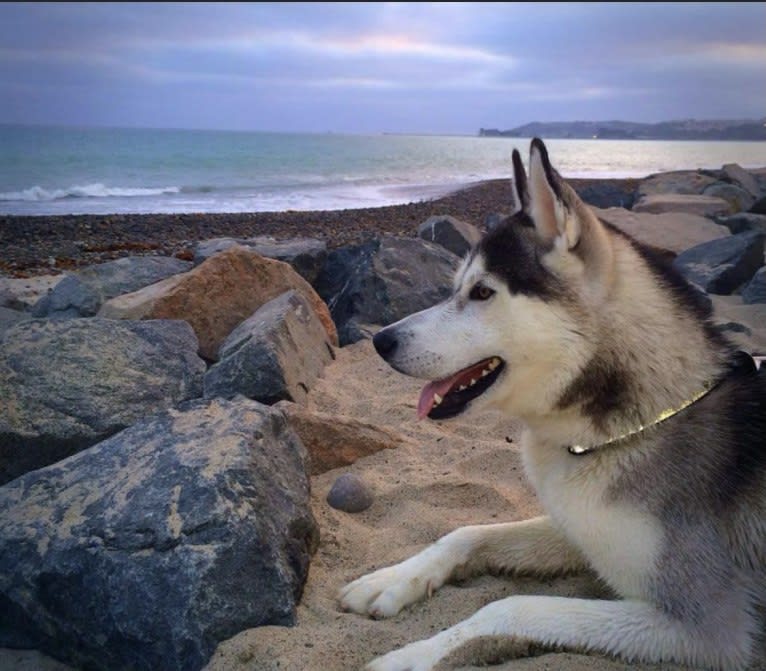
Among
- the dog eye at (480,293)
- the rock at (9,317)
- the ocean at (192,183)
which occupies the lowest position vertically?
the ocean at (192,183)

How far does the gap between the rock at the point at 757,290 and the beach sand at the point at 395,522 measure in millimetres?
1177

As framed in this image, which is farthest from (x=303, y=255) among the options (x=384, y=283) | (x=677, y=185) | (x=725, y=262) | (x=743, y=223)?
(x=677, y=185)

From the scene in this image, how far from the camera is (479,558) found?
10.6 ft

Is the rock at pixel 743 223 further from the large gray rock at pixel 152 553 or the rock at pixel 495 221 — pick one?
the large gray rock at pixel 152 553

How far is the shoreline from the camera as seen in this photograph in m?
12.0

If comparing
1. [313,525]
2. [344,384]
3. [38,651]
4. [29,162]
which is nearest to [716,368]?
[313,525]

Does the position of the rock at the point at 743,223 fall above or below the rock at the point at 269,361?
below

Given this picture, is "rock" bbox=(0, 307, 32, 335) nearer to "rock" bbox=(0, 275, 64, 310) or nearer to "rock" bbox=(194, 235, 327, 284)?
"rock" bbox=(0, 275, 64, 310)

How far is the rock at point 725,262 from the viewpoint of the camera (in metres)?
8.34

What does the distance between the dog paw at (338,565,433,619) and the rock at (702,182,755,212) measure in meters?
16.8

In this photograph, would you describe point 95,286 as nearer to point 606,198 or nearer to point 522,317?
point 522,317

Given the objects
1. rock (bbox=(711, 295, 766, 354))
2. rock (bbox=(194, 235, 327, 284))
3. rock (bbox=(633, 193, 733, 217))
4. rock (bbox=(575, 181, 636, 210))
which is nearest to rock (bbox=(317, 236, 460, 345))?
rock (bbox=(194, 235, 327, 284))

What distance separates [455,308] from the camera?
A: 310cm

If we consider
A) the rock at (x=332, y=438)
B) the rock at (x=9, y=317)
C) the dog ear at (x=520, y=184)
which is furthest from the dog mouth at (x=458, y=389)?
the rock at (x=9, y=317)
